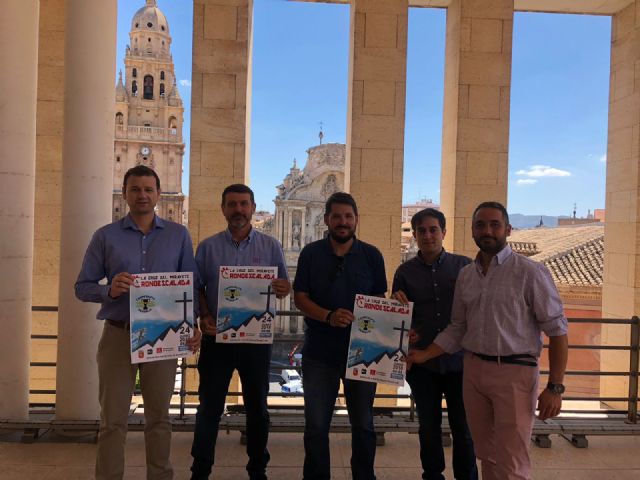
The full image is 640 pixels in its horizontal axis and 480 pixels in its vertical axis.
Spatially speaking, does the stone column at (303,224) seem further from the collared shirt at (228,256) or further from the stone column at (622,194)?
the collared shirt at (228,256)

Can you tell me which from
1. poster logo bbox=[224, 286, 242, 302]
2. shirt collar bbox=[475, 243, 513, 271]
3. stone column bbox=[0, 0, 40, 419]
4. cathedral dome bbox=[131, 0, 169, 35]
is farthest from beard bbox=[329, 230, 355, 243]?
cathedral dome bbox=[131, 0, 169, 35]

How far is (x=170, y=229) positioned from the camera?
321 cm

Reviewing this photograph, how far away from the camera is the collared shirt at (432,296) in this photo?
10.6ft

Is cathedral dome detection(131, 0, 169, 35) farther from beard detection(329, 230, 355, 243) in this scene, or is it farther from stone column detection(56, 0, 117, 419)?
beard detection(329, 230, 355, 243)

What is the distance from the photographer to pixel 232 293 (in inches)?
133

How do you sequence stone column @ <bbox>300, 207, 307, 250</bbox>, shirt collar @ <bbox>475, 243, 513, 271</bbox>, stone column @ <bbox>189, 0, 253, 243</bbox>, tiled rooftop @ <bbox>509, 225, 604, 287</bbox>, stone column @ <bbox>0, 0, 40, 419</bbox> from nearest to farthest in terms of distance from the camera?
shirt collar @ <bbox>475, 243, 513, 271</bbox>, stone column @ <bbox>0, 0, 40, 419</bbox>, stone column @ <bbox>189, 0, 253, 243</bbox>, tiled rooftop @ <bbox>509, 225, 604, 287</bbox>, stone column @ <bbox>300, 207, 307, 250</bbox>

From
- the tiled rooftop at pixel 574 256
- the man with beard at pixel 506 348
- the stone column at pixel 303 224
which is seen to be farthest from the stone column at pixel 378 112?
the stone column at pixel 303 224

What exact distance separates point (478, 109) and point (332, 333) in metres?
3.80

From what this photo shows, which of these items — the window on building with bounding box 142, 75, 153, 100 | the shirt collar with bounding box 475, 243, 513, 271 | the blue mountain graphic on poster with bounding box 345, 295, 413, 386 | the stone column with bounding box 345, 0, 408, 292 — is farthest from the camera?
the window on building with bounding box 142, 75, 153, 100

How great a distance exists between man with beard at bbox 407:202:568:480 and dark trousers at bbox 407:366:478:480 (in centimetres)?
27

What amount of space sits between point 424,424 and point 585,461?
5.43 feet

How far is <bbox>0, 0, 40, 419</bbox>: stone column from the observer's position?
4.14 meters

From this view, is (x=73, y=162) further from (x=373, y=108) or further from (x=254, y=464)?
(x=373, y=108)

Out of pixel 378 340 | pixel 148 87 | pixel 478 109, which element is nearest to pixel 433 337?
pixel 378 340
